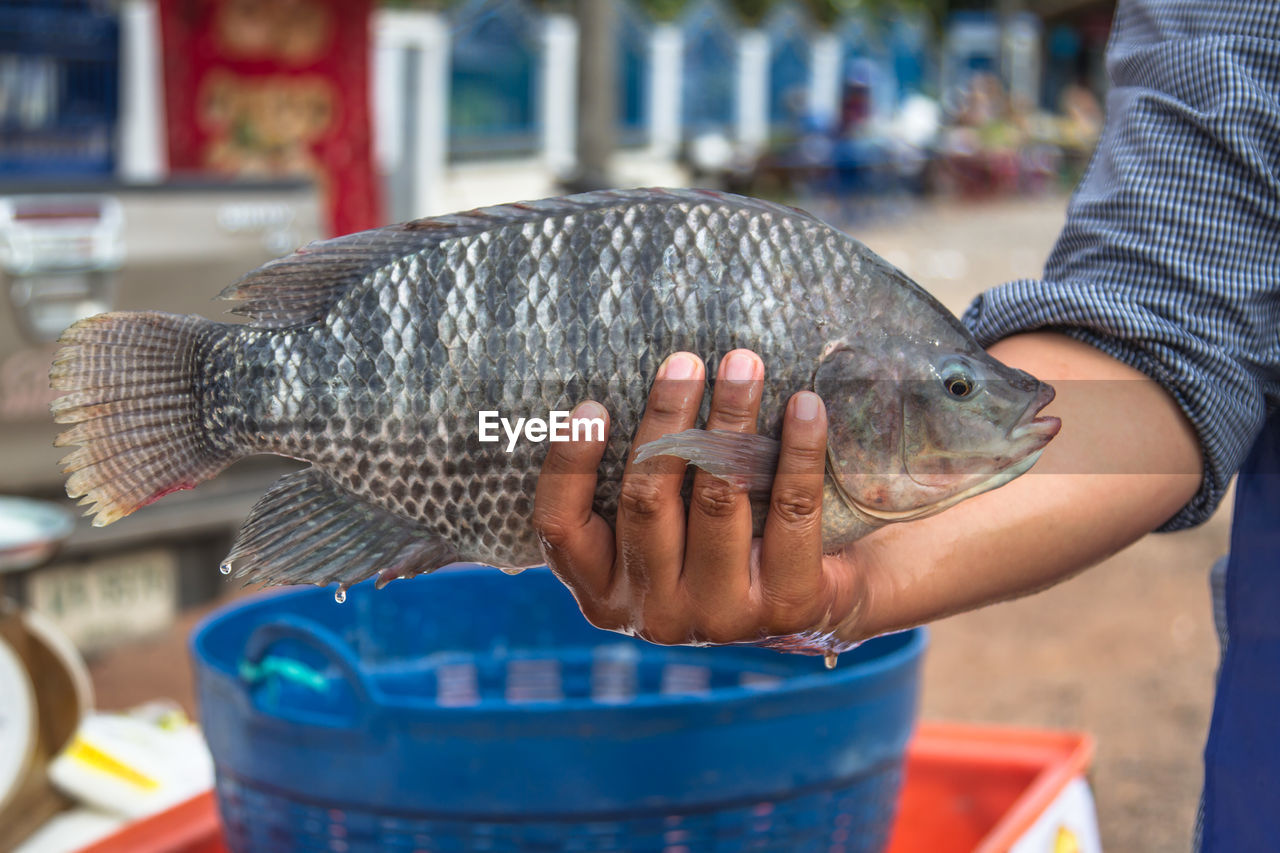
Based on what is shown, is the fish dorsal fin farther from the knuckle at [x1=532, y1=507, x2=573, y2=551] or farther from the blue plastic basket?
the blue plastic basket

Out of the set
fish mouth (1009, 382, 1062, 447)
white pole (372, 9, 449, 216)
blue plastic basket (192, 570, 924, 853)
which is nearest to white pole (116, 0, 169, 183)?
white pole (372, 9, 449, 216)

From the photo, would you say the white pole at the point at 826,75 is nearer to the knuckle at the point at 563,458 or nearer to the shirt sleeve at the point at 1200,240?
the shirt sleeve at the point at 1200,240

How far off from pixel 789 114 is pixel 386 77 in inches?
707

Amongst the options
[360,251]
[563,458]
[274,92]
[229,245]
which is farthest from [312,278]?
[274,92]

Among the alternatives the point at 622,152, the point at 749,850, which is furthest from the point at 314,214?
the point at 622,152

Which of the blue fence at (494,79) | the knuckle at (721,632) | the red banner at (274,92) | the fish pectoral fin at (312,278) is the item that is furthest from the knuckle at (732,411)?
the blue fence at (494,79)

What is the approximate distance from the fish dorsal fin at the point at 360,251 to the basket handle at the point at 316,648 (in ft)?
2.29

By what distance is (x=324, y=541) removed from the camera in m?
1.28

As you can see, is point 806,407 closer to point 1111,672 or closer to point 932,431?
point 932,431

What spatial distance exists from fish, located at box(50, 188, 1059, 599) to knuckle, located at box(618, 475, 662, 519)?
0.03m

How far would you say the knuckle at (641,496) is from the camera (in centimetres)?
127

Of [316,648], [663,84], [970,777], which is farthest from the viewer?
[663,84]

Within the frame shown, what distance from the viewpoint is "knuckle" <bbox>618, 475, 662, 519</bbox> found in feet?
4.16

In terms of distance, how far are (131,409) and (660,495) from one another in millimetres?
526
